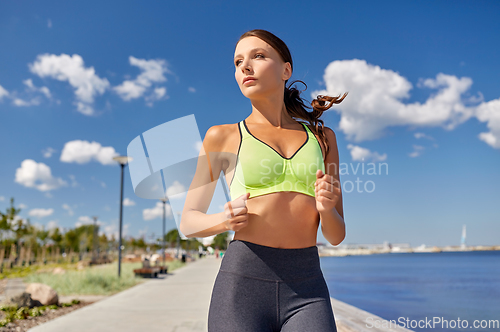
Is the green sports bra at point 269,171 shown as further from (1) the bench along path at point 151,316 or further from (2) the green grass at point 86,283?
(2) the green grass at point 86,283

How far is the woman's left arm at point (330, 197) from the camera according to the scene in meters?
1.43

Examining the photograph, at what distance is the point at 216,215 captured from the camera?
149 cm

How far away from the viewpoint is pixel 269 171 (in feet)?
5.00

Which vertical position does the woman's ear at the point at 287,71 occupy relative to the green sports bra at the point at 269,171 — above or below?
above

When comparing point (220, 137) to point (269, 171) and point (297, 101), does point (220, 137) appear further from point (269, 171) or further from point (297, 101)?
point (297, 101)

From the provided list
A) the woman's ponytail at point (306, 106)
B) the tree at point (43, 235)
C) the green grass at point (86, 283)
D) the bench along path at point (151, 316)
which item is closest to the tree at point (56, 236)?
the tree at point (43, 235)

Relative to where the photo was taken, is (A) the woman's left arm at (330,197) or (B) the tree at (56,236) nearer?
(A) the woman's left arm at (330,197)

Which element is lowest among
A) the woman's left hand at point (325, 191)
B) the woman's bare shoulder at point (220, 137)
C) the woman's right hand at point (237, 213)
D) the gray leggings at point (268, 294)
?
the gray leggings at point (268, 294)

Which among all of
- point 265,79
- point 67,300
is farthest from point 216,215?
point 67,300

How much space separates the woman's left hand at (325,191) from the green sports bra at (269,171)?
10 cm

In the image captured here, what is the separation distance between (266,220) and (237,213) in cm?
15

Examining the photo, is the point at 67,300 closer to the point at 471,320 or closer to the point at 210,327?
the point at 210,327

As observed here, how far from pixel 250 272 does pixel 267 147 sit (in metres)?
0.49

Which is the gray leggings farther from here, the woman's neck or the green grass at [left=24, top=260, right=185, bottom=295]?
the green grass at [left=24, top=260, right=185, bottom=295]
